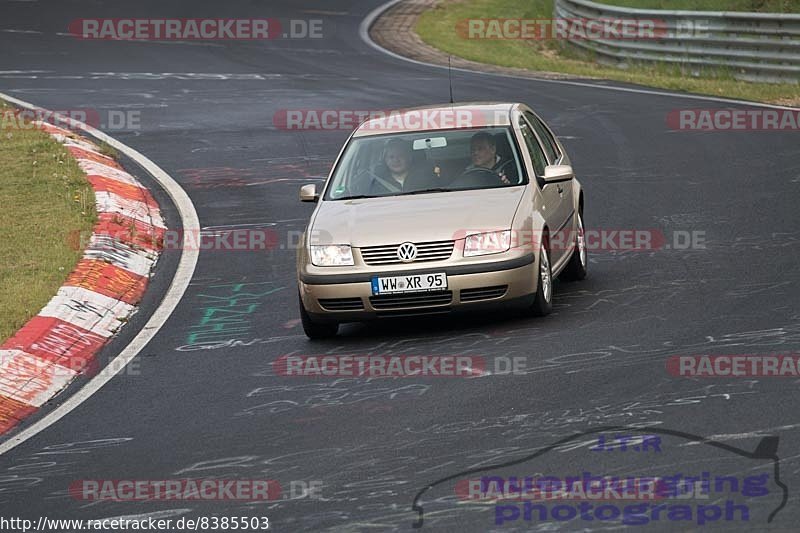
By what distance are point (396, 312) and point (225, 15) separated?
88.2ft

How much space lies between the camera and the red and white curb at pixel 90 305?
9.58m

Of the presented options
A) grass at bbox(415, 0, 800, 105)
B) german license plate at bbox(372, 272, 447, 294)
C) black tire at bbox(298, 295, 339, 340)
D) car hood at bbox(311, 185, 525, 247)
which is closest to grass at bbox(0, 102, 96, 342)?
black tire at bbox(298, 295, 339, 340)

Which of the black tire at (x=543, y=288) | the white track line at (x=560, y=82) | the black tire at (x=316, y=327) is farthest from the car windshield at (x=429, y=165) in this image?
the white track line at (x=560, y=82)

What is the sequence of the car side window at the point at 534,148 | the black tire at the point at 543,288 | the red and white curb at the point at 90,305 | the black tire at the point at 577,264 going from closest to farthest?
the red and white curb at the point at 90,305
the black tire at the point at 543,288
the car side window at the point at 534,148
the black tire at the point at 577,264

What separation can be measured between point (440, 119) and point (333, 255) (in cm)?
196

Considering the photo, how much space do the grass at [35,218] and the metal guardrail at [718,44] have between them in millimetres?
12020

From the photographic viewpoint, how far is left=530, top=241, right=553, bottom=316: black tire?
1012 cm

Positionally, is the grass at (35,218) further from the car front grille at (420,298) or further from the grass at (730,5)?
the grass at (730,5)

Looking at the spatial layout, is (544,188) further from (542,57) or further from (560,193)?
(542,57)

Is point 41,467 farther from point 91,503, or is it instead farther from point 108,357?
point 108,357

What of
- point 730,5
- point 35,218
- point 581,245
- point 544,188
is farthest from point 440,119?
point 730,5

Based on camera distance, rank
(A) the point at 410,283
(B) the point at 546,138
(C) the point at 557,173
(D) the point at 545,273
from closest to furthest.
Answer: (A) the point at 410,283
(D) the point at 545,273
(C) the point at 557,173
(B) the point at 546,138

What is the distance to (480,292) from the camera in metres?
9.87

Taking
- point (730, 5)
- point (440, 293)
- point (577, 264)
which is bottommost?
point (577, 264)
